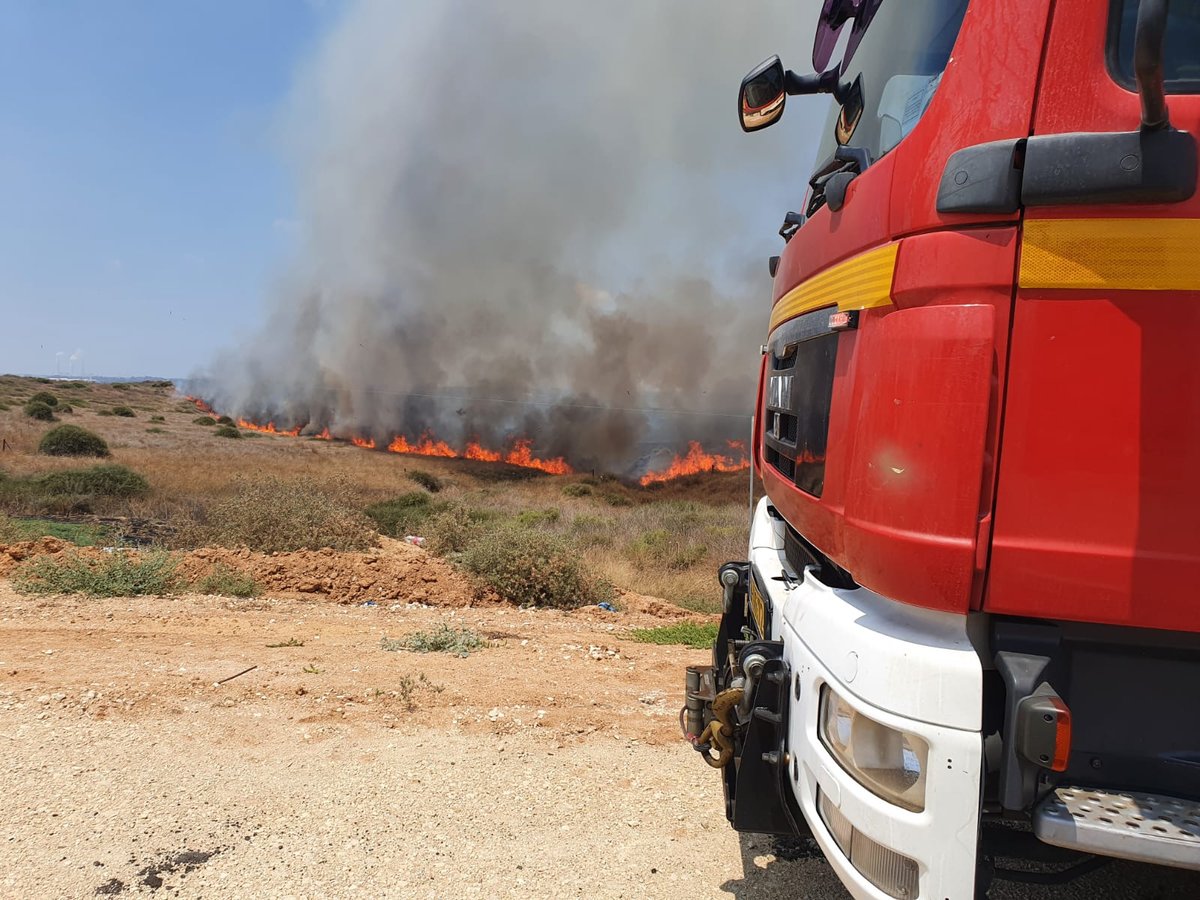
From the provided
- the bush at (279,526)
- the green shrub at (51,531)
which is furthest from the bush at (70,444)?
the bush at (279,526)

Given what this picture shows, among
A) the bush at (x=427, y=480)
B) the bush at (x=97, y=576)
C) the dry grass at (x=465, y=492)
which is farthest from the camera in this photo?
the bush at (x=427, y=480)

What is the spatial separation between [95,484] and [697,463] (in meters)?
19.8

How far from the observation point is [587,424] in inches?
1296

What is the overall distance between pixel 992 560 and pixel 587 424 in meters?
31.5

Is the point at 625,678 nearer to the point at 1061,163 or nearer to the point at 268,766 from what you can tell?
the point at 268,766

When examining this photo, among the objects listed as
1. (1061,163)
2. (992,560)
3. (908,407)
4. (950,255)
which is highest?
(1061,163)

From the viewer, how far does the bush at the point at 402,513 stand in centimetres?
1347

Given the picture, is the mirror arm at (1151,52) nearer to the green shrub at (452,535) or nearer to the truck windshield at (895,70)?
the truck windshield at (895,70)

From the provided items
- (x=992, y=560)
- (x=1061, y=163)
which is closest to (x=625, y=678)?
(x=992, y=560)

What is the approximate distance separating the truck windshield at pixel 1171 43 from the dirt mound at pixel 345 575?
792cm

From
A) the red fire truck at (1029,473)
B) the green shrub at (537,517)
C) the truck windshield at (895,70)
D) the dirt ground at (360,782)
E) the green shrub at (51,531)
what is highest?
the truck windshield at (895,70)

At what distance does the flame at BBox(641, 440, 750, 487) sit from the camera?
28.1m

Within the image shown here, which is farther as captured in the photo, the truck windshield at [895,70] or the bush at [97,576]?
the bush at [97,576]

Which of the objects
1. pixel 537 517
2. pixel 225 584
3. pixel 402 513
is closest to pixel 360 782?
pixel 225 584
